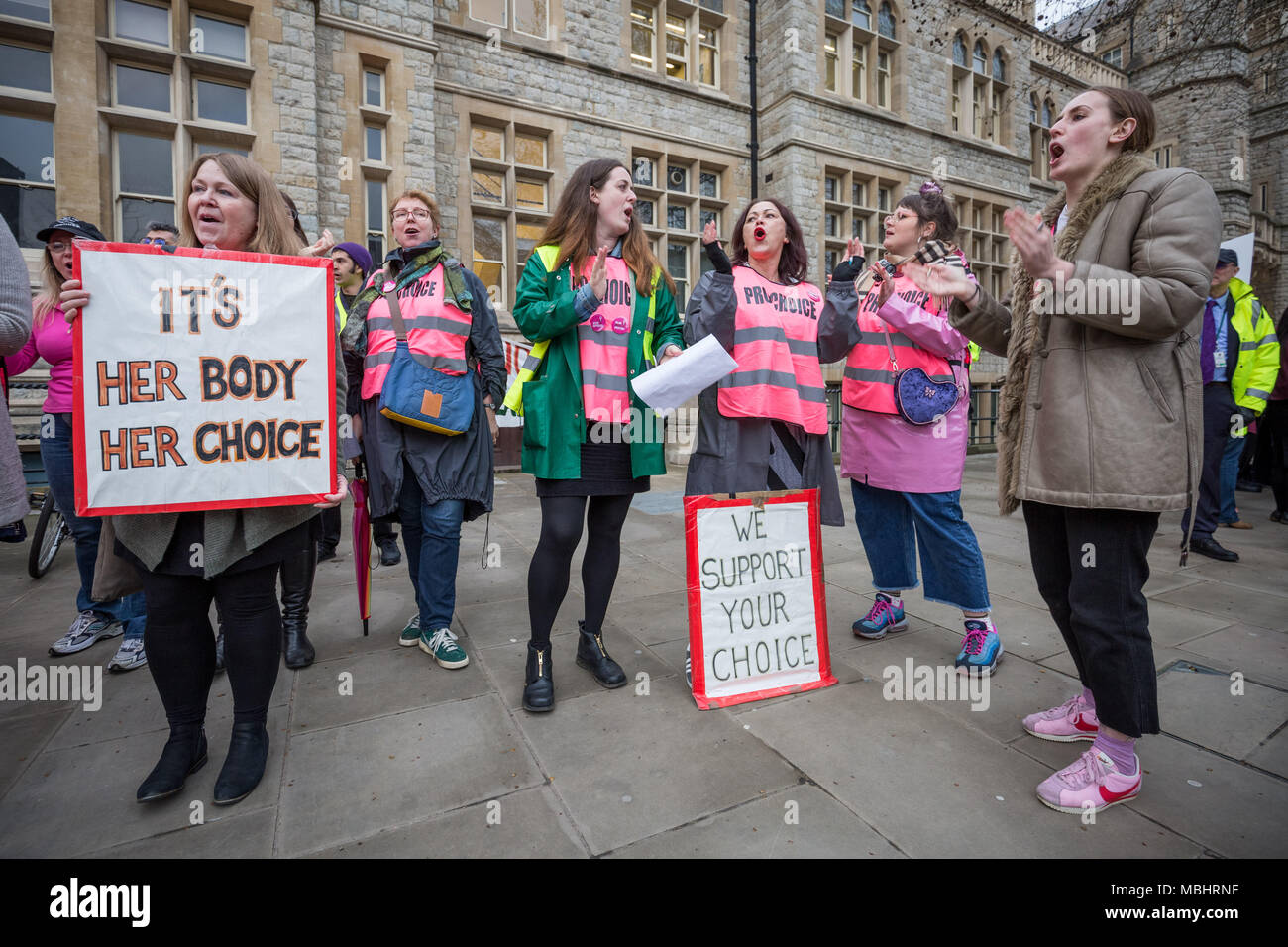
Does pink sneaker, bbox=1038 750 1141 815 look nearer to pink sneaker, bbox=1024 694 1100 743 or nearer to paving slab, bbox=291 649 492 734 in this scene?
pink sneaker, bbox=1024 694 1100 743

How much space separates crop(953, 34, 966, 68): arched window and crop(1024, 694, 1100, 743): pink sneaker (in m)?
17.2

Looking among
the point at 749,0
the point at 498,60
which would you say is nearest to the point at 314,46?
the point at 498,60

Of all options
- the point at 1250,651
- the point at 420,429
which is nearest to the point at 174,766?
the point at 420,429

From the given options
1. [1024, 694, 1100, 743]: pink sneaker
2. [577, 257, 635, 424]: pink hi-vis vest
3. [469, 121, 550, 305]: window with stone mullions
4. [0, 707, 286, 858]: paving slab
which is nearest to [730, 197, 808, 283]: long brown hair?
[577, 257, 635, 424]: pink hi-vis vest

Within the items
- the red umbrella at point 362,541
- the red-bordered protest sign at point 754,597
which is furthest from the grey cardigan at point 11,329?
the red-bordered protest sign at point 754,597

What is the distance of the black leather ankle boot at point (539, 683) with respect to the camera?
7.89 ft

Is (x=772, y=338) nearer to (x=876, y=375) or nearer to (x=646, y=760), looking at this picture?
(x=876, y=375)

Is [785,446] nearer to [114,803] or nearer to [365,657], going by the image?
[365,657]

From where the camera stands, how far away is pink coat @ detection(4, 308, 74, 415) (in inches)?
121

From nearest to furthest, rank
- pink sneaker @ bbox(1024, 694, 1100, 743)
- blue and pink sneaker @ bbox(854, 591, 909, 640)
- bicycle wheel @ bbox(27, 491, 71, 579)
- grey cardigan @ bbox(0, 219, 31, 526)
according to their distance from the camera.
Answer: grey cardigan @ bbox(0, 219, 31, 526), pink sneaker @ bbox(1024, 694, 1100, 743), blue and pink sneaker @ bbox(854, 591, 909, 640), bicycle wheel @ bbox(27, 491, 71, 579)

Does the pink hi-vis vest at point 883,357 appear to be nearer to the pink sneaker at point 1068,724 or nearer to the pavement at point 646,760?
the pavement at point 646,760

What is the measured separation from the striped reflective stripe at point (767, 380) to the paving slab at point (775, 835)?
61.0 inches
